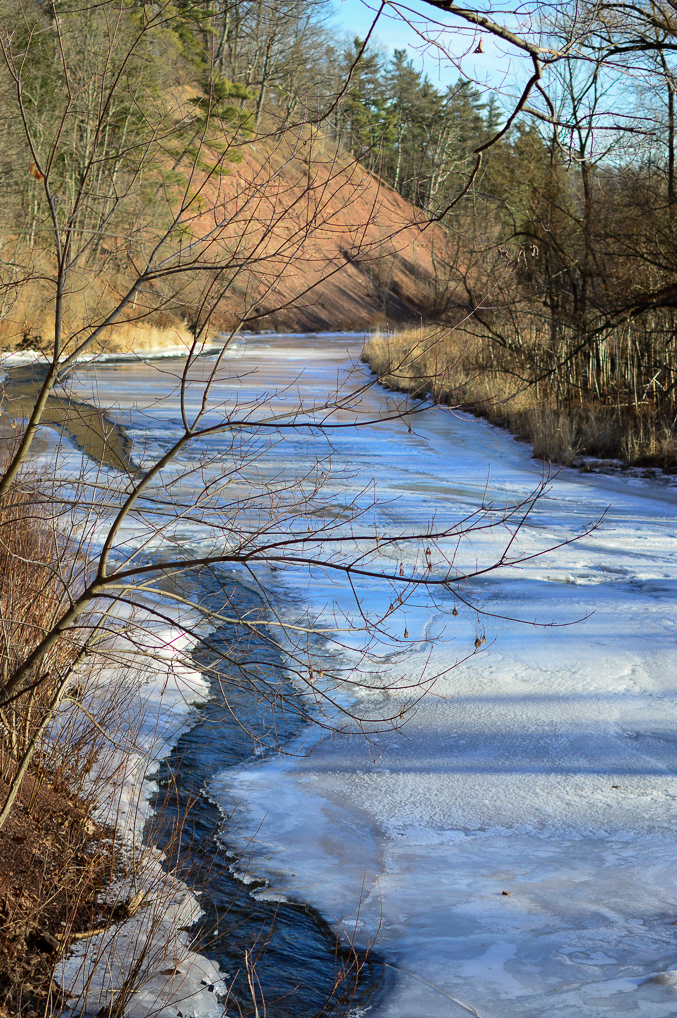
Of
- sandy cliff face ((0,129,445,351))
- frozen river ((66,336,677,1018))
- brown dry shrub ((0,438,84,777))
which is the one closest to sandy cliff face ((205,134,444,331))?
sandy cliff face ((0,129,445,351))

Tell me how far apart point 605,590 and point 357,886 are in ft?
12.5

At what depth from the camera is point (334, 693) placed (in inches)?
209

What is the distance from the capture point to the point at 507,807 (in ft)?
13.1

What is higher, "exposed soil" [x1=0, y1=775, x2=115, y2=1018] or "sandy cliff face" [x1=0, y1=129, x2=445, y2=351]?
"sandy cliff face" [x1=0, y1=129, x2=445, y2=351]

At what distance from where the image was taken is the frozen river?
298 centimetres

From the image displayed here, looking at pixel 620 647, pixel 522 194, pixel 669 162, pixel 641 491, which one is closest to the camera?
pixel 620 647

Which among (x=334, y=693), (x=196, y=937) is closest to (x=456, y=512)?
(x=334, y=693)

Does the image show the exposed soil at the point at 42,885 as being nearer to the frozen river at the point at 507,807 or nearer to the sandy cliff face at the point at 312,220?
the frozen river at the point at 507,807

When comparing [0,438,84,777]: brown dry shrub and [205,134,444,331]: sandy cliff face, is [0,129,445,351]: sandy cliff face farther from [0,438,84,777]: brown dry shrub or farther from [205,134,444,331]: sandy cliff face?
[0,438,84,777]: brown dry shrub

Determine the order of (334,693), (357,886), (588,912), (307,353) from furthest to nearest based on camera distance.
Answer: (307,353) → (334,693) → (357,886) → (588,912)

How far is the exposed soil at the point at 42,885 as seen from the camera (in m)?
2.68

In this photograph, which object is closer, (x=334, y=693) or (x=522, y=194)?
(x=334, y=693)

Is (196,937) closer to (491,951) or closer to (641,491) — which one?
(491,951)

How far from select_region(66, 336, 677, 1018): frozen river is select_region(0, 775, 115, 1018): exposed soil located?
721 mm
